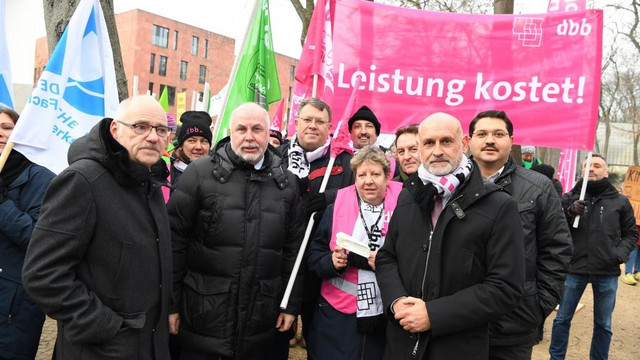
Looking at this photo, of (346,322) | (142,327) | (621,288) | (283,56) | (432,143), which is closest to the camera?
(142,327)

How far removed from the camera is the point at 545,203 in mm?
3016

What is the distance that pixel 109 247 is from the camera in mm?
2154

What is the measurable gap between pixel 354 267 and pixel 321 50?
2.24 meters

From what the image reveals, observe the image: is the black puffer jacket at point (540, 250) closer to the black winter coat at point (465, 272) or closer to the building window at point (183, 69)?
the black winter coat at point (465, 272)

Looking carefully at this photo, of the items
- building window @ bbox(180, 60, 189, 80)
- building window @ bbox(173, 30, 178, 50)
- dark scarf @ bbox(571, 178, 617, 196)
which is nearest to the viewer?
dark scarf @ bbox(571, 178, 617, 196)

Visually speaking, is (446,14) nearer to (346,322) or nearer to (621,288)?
(346,322)

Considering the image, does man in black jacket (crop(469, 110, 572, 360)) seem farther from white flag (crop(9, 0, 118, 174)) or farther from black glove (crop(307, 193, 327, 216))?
white flag (crop(9, 0, 118, 174))

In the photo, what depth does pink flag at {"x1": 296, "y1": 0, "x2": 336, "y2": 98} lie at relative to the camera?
4320 millimetres

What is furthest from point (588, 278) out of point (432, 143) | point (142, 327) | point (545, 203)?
point (142, 327)

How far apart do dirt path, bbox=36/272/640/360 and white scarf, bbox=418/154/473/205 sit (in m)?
3.21

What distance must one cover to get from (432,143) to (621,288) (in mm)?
9324

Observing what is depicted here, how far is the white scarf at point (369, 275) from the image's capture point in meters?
2.91

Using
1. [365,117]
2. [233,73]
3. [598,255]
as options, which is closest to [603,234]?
[598,255]

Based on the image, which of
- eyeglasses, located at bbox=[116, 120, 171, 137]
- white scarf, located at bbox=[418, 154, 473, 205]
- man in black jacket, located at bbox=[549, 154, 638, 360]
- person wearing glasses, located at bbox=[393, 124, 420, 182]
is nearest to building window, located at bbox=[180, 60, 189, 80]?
man in black jacket, located at bbox=[549, 154, 638, 360]
